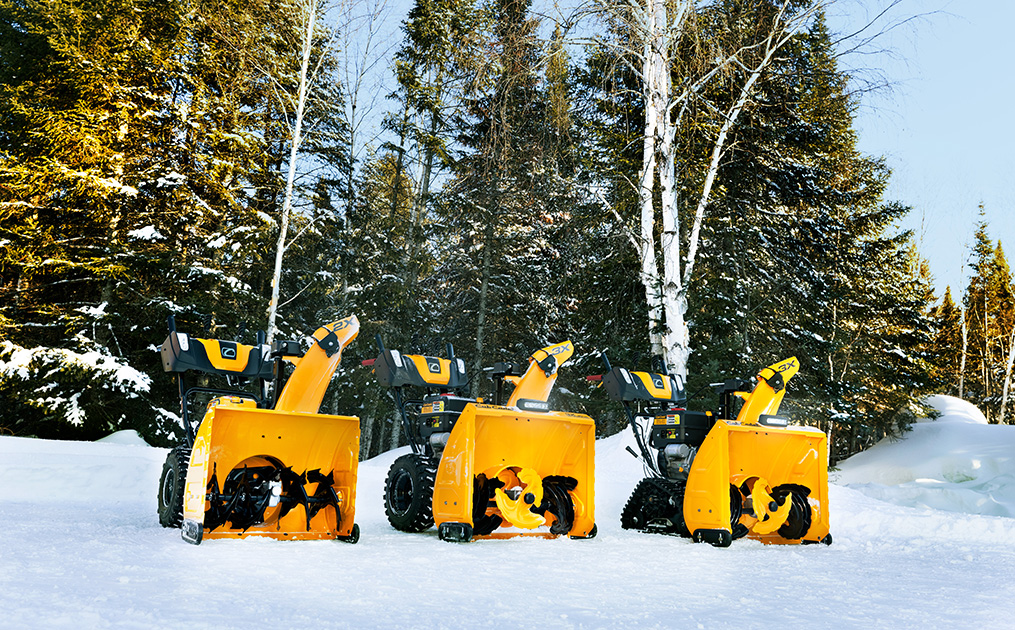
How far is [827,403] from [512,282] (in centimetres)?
934

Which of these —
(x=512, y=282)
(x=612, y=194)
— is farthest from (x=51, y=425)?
(x=612, y=194)

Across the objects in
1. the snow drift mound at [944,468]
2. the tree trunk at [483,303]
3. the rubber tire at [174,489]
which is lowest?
the snow drift mound at [944,468]

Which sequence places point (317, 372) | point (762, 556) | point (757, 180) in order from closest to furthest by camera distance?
point (762, 556), point (317, 372), point (757, 180)

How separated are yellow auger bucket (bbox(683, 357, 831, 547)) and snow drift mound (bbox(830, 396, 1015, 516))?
761cm

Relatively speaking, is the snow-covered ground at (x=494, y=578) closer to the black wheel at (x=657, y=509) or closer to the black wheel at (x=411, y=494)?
the black wheel at (x=411, y=494)

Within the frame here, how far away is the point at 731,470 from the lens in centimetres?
641

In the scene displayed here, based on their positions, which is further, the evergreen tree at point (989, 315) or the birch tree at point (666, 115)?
the evergreen tree at point (989, 315)

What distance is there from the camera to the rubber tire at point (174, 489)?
5793 mm

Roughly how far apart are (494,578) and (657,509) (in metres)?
Answer: 3.11

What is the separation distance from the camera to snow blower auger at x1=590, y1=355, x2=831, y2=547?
605cm

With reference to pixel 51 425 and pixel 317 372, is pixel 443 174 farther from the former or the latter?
pixel 317 372

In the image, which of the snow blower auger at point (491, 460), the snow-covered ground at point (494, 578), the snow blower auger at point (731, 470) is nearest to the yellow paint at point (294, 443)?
the snow-covered ground at point (494, 578)

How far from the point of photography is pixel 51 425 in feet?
56.2

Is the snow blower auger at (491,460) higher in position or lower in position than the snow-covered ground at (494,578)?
higher
